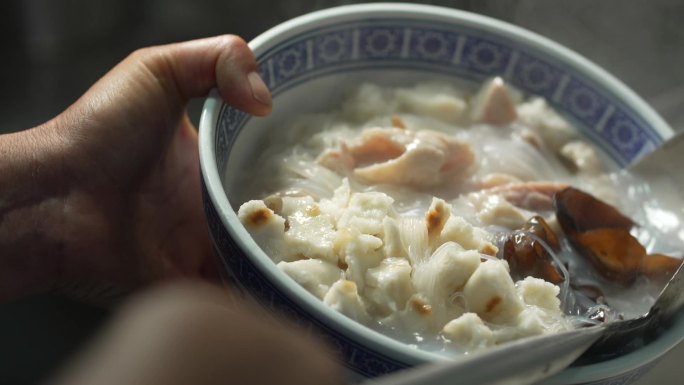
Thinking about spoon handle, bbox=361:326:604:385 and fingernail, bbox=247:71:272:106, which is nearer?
spoon handle, bbox=361:326:604:385

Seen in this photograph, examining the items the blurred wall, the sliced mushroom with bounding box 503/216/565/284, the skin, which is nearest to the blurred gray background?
the blurred wall

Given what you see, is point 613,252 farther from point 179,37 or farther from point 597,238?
point 179,37

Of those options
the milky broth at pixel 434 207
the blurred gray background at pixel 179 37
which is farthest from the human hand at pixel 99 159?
the blurred gray background at pixel 179 37

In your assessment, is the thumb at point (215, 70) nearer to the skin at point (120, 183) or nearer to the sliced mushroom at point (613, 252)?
the skin at point (120, 183)

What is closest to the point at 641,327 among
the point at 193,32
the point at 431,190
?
the point at 431,190

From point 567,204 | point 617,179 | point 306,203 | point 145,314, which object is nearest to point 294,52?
point 306,203

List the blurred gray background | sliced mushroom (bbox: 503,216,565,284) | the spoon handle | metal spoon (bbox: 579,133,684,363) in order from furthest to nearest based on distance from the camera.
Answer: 1. the blurred gray background
2. sliced mushroom (bbox: 503,216,565,284)
3. metal spoon (bbox: 579,133,684,363)
4. the spoon handle

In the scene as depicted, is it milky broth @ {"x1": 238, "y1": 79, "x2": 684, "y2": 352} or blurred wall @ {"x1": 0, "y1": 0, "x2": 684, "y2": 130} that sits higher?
milky broth @ {"x1": 238, "y1": 79, "x2": 684, "y2": 352}

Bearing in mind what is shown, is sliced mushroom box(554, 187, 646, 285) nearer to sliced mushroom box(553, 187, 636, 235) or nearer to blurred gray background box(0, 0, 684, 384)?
sliced mushroom box(553, 187, 636, 235)
